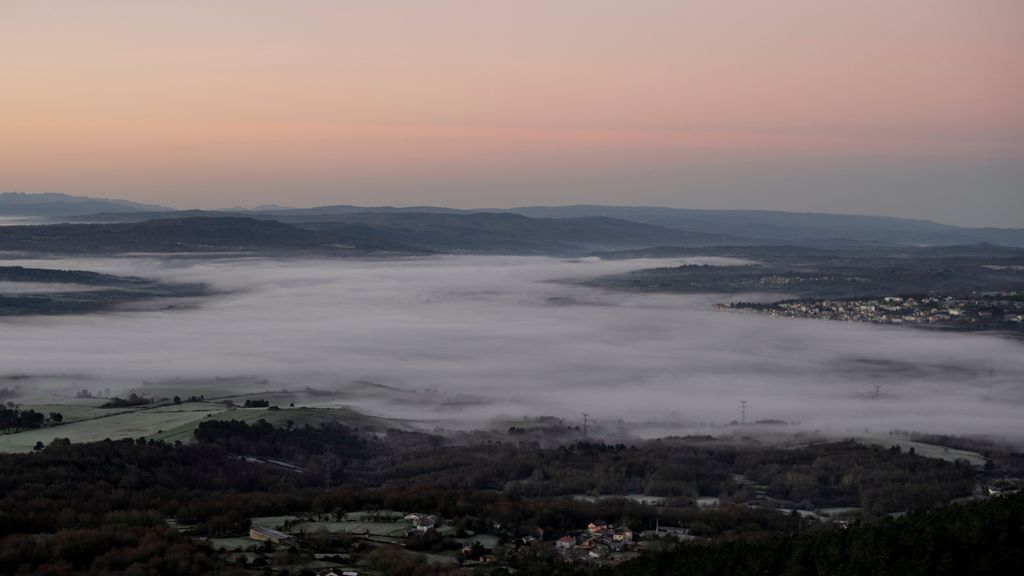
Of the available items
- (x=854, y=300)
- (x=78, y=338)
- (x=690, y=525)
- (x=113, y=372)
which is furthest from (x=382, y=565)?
(x=854, y=300)

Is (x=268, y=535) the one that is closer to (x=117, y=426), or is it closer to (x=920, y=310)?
(x=117, y=426)

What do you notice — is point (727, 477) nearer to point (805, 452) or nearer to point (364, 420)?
point (805, 452)

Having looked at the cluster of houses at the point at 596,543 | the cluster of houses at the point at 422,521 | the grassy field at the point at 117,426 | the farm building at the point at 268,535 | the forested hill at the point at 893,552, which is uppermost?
the forested hill at the point at 893,552

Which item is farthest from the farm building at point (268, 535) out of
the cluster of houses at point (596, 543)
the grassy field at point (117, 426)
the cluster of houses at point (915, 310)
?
the cluster of houses at point (915, 310)

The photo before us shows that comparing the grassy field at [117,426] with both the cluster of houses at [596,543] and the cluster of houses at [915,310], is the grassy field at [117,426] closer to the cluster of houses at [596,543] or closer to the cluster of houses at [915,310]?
the cluster of houses at [596,543]

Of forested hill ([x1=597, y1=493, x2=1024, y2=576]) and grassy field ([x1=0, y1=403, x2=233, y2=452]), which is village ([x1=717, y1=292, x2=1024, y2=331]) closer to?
grassy field ([x1=0, y1=403, x2=233, y2=452])
